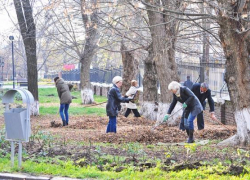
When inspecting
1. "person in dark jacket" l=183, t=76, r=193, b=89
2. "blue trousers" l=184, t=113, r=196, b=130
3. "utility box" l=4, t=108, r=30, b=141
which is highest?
"person in dark jacket" l=183, t=76, r=193, b=89

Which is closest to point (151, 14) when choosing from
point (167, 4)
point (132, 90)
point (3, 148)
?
point (167, 4)

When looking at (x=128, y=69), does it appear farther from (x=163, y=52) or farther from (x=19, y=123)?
(x=19, y=123)

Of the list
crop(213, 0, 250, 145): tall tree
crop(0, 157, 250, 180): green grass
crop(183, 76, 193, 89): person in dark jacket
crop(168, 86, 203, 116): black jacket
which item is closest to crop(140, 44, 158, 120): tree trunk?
crop(183, 76, 193, 89): person in dark jacket

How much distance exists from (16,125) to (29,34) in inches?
515

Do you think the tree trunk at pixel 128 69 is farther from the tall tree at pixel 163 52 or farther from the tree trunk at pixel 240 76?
the tree trunk at pixel 240 76

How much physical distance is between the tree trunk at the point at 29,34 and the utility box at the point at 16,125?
13.0 meters

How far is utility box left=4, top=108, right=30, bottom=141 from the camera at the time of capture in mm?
7258

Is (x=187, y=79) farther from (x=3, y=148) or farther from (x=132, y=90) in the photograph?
(x=3, y=148)

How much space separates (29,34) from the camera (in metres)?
19.9

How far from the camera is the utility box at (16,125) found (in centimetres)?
726

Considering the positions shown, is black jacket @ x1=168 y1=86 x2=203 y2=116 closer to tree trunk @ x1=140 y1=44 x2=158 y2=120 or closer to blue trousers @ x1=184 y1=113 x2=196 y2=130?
blue trousers @ x1=184 y1=113 x2=196 y2=130

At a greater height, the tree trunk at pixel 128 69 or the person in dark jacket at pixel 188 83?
the tree trunk at pixel 128 69

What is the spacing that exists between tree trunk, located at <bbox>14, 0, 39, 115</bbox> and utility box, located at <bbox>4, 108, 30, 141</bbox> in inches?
510

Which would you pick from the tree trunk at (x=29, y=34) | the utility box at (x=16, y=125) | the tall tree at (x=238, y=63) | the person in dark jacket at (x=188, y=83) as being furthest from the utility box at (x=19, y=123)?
the person in dark jacket at (x=188, y=83)
